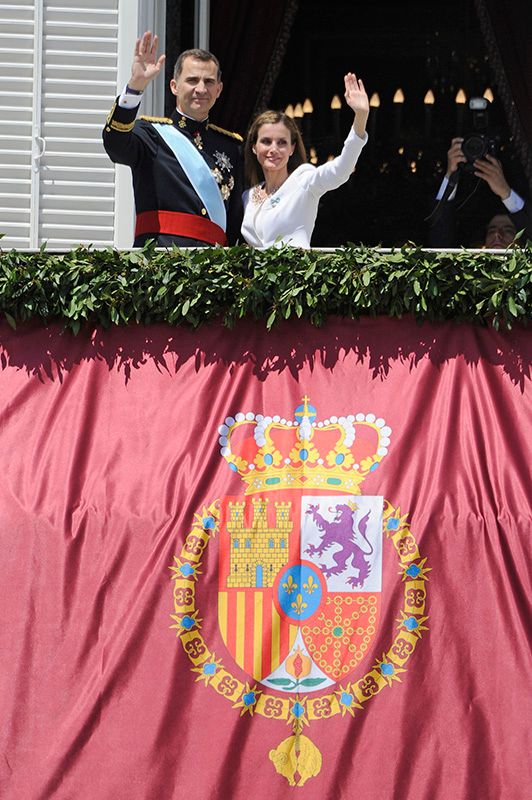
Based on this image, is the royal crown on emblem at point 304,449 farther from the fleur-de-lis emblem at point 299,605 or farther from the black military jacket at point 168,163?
the black military jacket at point 168,163

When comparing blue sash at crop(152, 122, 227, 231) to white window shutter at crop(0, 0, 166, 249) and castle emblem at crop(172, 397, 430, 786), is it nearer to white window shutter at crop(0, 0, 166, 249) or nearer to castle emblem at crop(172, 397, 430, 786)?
white window shutter at crop(0, 0, 166, 249)

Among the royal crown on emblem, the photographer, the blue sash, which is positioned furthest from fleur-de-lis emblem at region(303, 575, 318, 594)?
the photographer

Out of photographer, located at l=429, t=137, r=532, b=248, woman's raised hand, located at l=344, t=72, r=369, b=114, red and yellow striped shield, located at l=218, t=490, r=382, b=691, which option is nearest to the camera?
red and yellow striped shield, located at l=218, t=490, r=382, b=691

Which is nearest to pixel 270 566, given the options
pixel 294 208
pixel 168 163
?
pixel 294 208

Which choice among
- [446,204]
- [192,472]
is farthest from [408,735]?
[446,204]

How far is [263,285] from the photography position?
232 inches

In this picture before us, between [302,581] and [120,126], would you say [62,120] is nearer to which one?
[120,126]

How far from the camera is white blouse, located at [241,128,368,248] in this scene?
243 inches

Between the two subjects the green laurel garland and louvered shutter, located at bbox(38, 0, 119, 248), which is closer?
the green laurel garland

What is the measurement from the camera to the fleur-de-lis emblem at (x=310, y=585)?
566 centimetres

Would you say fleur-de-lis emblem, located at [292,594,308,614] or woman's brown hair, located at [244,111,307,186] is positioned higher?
woman's brown hair, located at [244,111,307,186]

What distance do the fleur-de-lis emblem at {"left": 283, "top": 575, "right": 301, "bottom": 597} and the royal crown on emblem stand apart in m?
0.36

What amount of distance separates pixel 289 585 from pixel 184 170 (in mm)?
1951

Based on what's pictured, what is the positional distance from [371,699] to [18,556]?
1.46 meters
